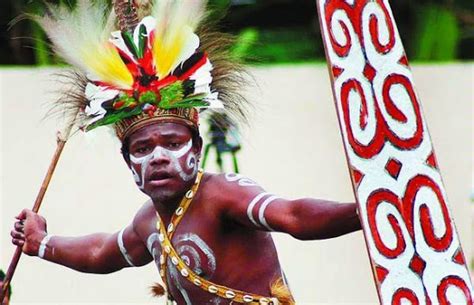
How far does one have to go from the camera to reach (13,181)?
6672 millimetres

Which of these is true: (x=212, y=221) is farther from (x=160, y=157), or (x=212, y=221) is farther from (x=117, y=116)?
(x=117, y=116)

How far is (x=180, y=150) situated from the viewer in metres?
4.25

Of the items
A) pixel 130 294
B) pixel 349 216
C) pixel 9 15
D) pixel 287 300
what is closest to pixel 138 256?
pixel 287 300

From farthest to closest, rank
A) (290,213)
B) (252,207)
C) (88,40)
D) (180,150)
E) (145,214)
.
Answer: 1. (145,214)
2. (88,40)
3. (180,150)
4. (252,207)
5. (290,213)

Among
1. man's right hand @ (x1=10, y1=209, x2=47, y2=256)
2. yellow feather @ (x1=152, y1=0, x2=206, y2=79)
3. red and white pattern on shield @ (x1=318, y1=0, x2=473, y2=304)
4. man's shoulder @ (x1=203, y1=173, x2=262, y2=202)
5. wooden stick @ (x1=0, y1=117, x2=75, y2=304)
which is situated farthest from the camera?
man's right hand @ (x1=10, y1=209, x2=47, y2=256)

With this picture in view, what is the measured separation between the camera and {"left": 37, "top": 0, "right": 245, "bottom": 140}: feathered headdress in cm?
429

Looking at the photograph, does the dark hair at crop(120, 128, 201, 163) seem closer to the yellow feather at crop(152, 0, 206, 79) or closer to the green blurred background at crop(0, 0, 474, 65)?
the yellow feather at crop(152, 0, 206, 79)

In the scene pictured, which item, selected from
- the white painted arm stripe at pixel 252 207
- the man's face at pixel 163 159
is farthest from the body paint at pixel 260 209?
the man's face at pixel 163 159

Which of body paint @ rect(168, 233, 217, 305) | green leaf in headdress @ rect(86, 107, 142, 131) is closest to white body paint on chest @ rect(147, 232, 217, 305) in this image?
body paint @ rect(168, 233, 217, 305)

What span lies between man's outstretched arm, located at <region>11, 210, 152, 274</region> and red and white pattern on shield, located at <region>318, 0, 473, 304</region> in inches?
39.1

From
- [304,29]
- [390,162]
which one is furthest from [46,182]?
[304,29]

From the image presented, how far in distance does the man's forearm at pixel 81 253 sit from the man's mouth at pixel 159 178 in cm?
49

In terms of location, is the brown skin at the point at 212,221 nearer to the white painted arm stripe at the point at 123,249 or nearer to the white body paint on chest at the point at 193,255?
the white body paint on chest at the point at 193,255

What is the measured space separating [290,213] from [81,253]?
923 millimetres
